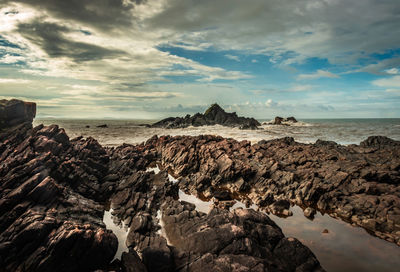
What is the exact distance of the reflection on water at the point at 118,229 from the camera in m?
12.7

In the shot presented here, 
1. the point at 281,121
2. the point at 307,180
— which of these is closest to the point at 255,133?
the point at 307,180

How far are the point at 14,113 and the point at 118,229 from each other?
25.2 metres

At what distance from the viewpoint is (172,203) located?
52.7ft

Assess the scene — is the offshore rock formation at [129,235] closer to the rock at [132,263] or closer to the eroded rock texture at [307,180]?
the rock at [132,263]

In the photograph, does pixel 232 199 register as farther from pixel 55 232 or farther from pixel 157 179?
pixel 55 232

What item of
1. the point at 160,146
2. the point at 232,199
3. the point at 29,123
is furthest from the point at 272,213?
the point at 29,123

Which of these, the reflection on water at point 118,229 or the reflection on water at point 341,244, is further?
the reflection on water at point 118,229

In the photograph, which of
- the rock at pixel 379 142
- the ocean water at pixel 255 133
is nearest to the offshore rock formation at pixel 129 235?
the ocean water at pixel 255 133

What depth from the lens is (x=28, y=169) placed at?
1647 centimetres

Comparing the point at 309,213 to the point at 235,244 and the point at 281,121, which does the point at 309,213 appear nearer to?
the point at 235,244

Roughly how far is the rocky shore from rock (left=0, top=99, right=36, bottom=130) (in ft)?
0.75

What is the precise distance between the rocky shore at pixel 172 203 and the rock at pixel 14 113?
0.75ft

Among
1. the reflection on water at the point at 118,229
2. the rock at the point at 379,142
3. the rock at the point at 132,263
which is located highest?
the rock at the point at 379,142

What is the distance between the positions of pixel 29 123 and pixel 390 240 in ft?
128
